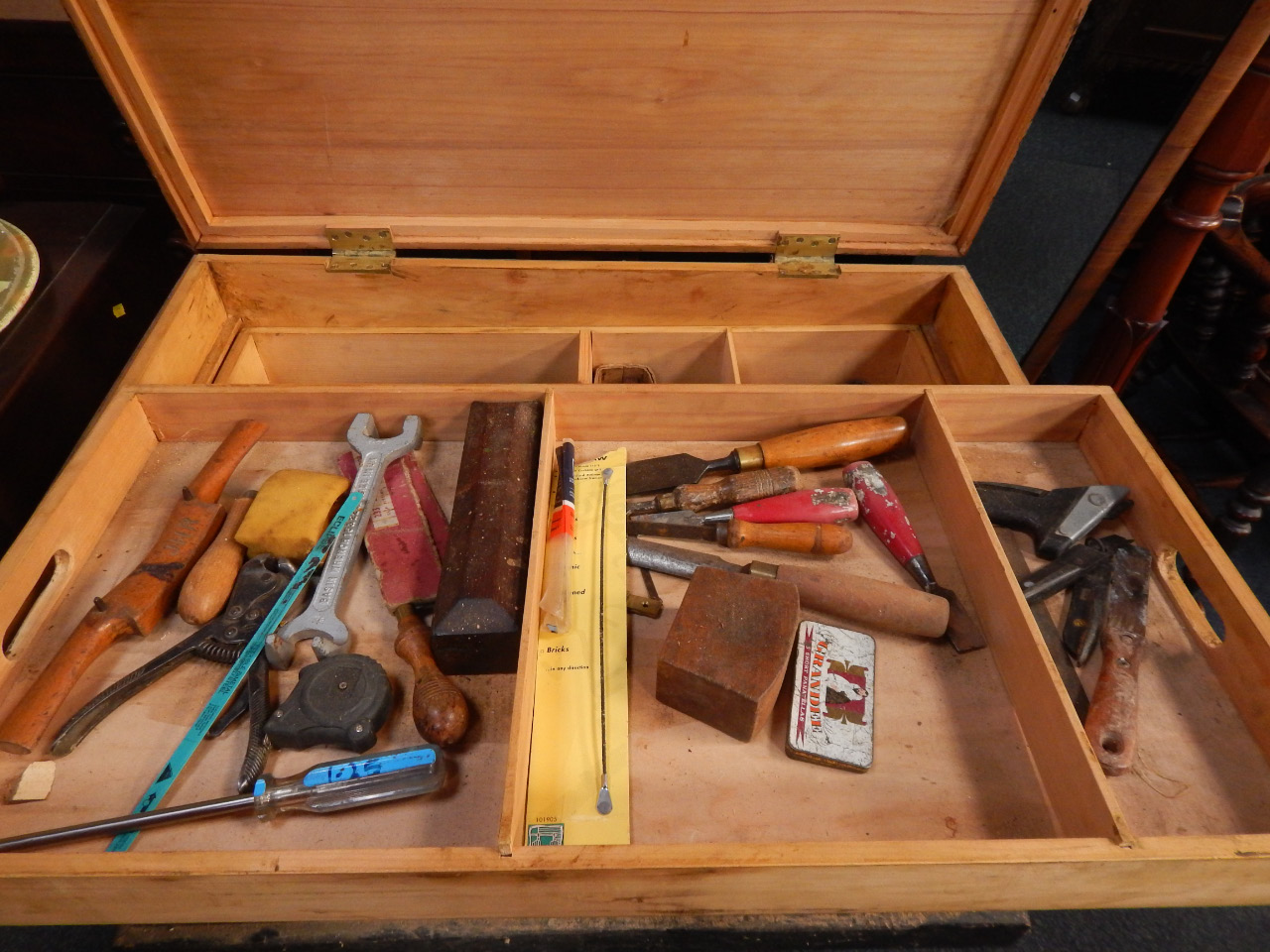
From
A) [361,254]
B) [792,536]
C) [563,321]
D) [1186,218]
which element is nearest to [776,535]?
[792,536]

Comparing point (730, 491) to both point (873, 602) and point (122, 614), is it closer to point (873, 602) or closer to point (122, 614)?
point (873, 602)

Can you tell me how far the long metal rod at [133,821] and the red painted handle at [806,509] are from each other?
0.75 m

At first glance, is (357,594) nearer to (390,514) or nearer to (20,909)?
(390,514)

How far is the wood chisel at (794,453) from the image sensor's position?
1.16 meters

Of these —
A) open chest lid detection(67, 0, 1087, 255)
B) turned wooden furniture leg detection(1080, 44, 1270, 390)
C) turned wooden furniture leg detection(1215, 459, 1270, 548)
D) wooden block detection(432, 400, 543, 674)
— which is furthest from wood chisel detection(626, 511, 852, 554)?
turned wooden furniture leg detection(1215, 459, 1270, 548)

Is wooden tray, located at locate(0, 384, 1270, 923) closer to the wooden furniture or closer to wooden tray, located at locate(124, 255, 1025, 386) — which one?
wooden tray, located at locate(124, 255, 1025, 386)

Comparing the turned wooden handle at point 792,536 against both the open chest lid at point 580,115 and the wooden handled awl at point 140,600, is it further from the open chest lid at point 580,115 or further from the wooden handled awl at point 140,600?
the wooden handled awl at point 140,600

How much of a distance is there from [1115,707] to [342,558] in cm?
106

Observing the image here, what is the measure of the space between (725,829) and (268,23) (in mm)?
1341

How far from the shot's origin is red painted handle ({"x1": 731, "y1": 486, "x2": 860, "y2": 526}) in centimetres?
109

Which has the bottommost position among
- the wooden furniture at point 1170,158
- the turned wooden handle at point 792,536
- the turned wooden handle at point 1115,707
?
the turned wooden handle at point 1115,707

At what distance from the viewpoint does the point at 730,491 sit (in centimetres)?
112

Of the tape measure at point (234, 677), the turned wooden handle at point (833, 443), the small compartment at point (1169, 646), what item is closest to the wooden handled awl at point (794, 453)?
the turned wooden handle at point (833, 443)

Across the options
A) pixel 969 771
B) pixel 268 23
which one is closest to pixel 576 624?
pixel 969 771
